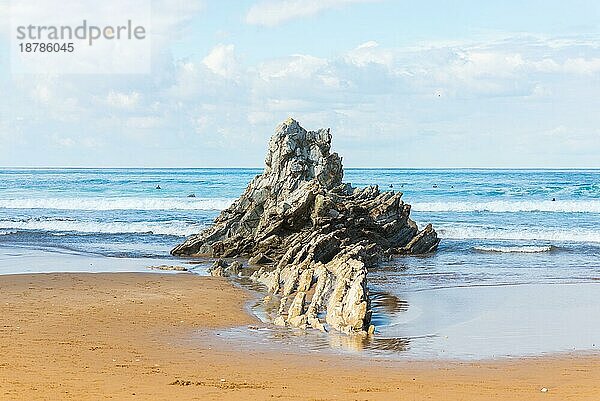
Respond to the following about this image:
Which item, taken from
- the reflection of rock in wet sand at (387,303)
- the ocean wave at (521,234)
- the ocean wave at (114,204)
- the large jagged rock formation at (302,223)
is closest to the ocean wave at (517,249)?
the large jagged rock formation at (302,223)

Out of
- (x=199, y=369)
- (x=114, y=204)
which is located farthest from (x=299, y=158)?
(x=114, y=204)

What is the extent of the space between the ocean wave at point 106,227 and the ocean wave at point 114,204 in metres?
10.9

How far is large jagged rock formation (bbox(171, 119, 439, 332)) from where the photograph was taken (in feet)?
60.9

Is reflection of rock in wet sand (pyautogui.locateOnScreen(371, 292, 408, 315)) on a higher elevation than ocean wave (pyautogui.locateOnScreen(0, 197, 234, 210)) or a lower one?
lower

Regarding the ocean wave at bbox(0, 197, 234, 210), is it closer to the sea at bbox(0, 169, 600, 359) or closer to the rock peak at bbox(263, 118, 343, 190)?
the sea at bbox(0, 169, 600, 359)

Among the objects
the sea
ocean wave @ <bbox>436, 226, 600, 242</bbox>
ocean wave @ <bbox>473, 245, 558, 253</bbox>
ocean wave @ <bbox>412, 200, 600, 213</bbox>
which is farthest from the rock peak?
ocean wave @ <bbox>412, 200, 600, 213</bbox>

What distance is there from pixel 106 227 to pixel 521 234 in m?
18.0

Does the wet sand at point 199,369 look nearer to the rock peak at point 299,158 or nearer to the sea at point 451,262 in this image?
the sea at point 451,262

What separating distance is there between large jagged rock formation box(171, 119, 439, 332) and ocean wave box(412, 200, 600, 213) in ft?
66.3

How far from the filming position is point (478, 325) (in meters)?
12.2

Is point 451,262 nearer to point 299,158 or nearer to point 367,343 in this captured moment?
point 299,158

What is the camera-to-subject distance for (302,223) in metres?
22.7

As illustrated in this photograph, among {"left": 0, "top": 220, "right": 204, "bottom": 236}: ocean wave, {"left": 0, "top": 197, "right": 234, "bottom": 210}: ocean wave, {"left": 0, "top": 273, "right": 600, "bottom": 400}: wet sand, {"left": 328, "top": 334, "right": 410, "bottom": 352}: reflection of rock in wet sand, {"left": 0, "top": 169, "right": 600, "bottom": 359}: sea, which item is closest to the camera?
{"left": 0, "top": 273, "right": 600, "bottom": 400}: wet sand

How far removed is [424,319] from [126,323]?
16.4ft
